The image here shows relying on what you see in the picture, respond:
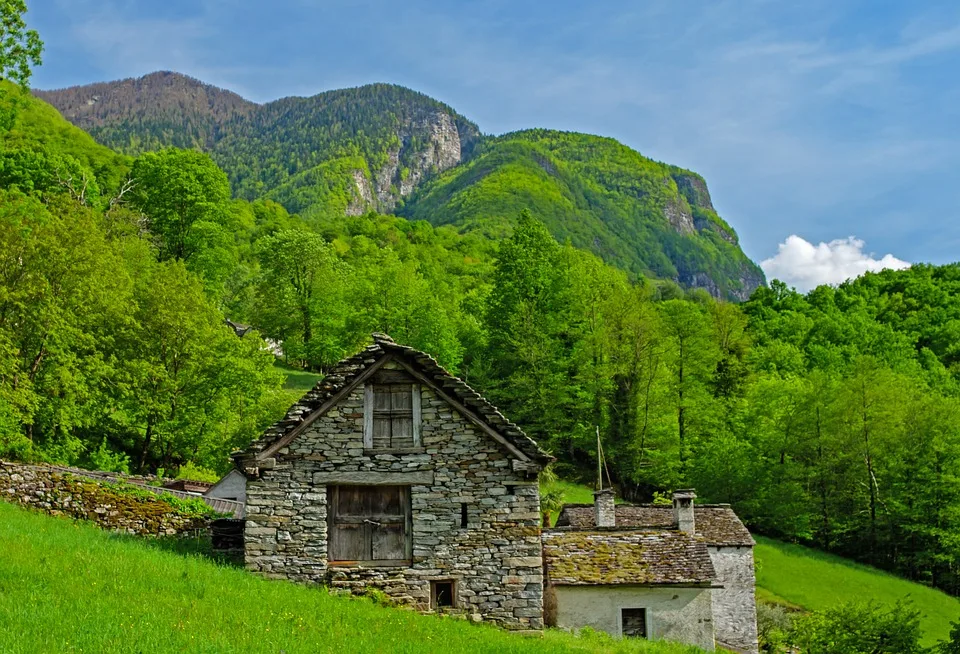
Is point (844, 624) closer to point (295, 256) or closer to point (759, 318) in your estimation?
point (295, 256)

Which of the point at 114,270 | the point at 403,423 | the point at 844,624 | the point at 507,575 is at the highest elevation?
the point at 114,270

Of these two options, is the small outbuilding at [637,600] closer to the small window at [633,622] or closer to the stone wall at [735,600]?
the small window at [633,622]

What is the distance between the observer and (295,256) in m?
69.3

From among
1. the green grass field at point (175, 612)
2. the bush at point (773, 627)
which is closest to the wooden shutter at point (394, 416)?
the green grass field at point (175, 612)

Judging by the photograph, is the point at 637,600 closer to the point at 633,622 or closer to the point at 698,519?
the point at 633,622

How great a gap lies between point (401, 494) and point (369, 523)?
3.19 ft

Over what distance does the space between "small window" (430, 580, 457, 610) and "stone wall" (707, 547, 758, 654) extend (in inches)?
512

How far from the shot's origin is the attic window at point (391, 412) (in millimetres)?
19406

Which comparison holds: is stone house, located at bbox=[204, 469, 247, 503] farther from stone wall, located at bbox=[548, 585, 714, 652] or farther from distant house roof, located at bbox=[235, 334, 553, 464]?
stone wall, located at bbox=[548, 585, 714, 652]

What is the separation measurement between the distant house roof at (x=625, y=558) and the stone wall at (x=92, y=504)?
9.78 m

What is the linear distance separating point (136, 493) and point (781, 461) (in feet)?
133

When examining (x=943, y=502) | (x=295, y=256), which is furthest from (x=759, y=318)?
(x=295, y=256)

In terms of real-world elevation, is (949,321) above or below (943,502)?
above

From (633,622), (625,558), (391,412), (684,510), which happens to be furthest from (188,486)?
(684,510)
